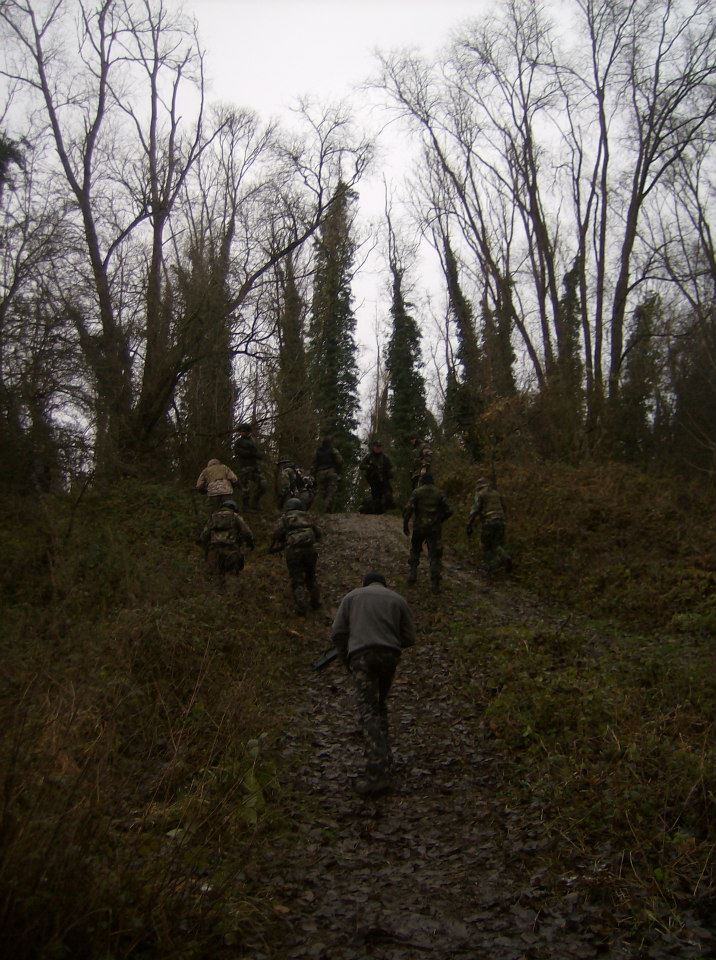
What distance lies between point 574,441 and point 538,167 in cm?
1018

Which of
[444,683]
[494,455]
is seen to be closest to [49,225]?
[494,455]

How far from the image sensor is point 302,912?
4.67 meters

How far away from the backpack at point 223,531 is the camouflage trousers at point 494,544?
17.0ft

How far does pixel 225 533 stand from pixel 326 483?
8071mm

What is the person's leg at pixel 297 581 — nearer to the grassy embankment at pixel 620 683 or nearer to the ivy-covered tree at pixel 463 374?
the grassy embankment at pixel 620 683

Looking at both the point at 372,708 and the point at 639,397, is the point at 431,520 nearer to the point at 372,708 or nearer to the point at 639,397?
the point at 372,708

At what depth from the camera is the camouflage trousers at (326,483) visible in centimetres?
1953

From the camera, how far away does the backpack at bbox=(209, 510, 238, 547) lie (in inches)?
458

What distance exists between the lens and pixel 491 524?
A: 46.4 feet

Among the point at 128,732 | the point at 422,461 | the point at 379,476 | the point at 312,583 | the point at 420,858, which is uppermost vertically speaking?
the point at 422,461

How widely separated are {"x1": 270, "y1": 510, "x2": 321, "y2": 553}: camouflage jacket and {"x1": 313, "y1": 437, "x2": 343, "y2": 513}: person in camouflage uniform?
307 inches

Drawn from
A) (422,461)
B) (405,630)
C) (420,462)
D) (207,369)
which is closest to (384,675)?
(405,630)

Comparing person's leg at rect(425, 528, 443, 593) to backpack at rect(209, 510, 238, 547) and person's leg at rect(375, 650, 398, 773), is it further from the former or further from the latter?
person's leg at rect(375, 650, 398, 773)

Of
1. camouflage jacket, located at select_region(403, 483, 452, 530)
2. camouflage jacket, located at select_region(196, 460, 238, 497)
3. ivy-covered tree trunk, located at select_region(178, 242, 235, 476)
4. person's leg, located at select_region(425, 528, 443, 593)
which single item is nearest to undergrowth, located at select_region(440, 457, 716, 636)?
person's leg, located at select_region(425, 528, 443, 593)
